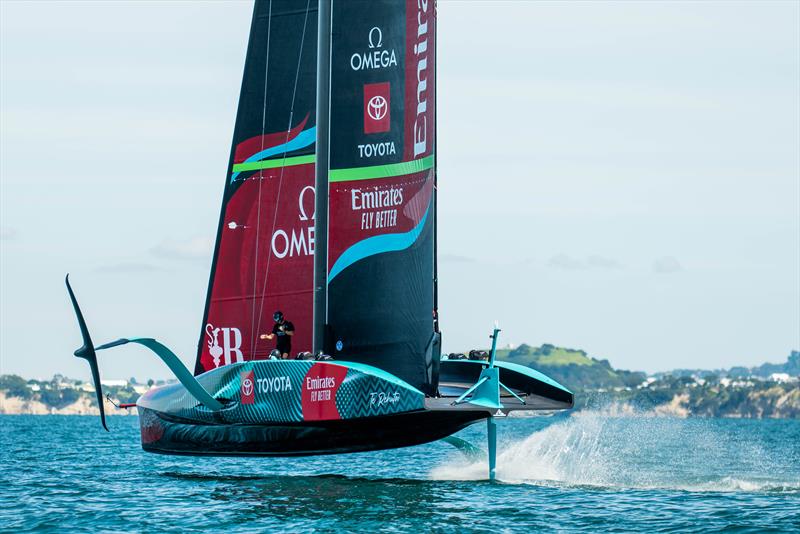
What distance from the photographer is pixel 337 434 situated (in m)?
19.5

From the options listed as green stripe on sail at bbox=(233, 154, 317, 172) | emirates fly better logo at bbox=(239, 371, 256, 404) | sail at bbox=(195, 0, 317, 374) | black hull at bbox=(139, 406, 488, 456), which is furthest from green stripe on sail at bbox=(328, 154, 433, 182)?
A: black hull at bbox=(139, 406, 488, 456)

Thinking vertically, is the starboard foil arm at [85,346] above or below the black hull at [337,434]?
above

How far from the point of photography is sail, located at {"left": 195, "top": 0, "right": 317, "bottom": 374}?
2273cm

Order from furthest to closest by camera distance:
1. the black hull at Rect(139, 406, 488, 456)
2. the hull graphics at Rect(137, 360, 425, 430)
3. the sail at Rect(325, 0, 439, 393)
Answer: the sail at Rect(325, 0, 439, 393), the black hull at Rect(139, 406, 488, 456), the hull graphics at Rect(137, 360, 425, 430)

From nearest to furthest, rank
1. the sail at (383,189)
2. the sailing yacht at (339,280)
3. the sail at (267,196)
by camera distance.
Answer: the sailing yacht at (339,280), the sail at (383,189), the sail at (267,196)

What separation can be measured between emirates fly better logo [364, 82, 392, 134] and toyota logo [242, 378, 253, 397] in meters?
4.30

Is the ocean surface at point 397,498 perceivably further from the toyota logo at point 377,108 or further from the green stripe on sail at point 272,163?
the toyota logo at point 377,108

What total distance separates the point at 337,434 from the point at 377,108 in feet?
16.9

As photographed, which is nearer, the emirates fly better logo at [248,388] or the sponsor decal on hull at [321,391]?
the sponsor decal on hull at [321,391]

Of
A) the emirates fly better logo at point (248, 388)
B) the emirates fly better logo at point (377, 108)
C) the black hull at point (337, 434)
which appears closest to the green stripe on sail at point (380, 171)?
the emirates fly better logo at point (377, 108)

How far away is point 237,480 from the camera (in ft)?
73.4

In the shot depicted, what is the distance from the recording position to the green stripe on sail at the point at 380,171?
20875 mm

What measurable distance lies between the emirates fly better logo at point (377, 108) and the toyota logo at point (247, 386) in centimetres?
430

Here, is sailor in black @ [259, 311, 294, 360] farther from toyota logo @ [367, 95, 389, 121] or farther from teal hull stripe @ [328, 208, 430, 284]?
toyota logo @ [367, 95, 389, 121]
